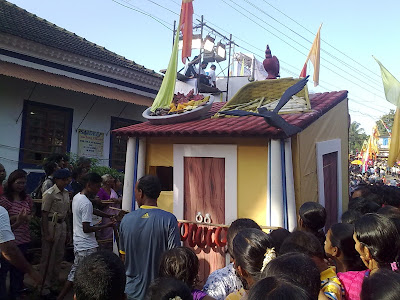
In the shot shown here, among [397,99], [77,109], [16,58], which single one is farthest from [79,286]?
[77,109]

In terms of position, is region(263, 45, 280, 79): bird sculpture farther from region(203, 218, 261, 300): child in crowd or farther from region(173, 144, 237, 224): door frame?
region(203, 218, 261, 300): child in crowd

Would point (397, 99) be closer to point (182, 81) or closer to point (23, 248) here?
point (23, 248)

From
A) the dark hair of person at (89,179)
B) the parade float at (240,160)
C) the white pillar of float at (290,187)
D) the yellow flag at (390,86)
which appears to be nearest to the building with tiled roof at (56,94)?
the parade float at (240,160)

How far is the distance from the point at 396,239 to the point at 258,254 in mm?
937

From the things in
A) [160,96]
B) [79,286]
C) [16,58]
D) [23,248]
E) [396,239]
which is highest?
[16,58]

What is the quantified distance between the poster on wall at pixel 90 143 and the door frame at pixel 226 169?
533cm

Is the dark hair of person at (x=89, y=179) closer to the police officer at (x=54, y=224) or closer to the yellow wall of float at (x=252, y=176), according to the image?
the police officer at (x=54, y=224)

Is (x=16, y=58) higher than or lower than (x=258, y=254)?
higher

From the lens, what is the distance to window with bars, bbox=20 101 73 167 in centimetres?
841

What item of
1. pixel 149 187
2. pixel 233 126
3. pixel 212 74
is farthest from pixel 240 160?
pixel 212 74

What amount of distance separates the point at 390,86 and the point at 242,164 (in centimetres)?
374

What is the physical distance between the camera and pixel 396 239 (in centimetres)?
223

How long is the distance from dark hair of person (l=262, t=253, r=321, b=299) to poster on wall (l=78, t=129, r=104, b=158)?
8634mm

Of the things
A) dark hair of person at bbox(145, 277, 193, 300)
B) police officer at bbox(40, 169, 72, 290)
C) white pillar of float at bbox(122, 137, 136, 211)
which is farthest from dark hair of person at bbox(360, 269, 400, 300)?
white pillar of float at bbox(122, 137, 136, 211)
